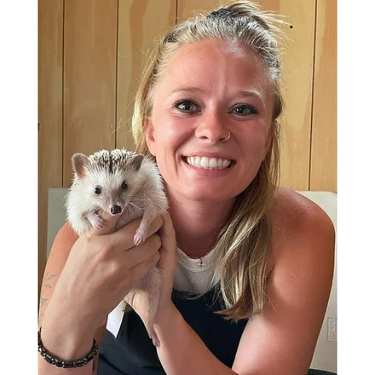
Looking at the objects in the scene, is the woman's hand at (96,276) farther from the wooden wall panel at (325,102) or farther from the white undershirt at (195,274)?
the wooden wall panel at (325,102)

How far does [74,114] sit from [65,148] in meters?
0.05

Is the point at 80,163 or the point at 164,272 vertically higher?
the point at 80,163

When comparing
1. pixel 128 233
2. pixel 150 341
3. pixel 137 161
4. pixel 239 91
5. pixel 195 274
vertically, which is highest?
pixel 239 91

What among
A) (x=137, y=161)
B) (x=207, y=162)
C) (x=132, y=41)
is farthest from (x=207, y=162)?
(x=132, y=41)

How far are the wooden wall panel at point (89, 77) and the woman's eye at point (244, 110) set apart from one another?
0.18 m

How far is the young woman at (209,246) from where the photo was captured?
0.81 meters

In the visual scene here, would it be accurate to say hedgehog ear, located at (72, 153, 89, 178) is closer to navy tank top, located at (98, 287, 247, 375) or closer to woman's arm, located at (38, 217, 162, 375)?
woman's arm, located at (38, 217, 162, 375)

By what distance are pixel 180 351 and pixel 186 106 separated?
37 cm

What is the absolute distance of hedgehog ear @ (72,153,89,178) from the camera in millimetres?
791

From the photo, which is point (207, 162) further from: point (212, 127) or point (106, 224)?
point (106, 224)

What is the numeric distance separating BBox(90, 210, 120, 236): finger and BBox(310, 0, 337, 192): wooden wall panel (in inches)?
12.2

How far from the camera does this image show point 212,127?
0.81m

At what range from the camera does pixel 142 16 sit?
82cm

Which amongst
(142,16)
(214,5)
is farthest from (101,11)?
(214,5)
